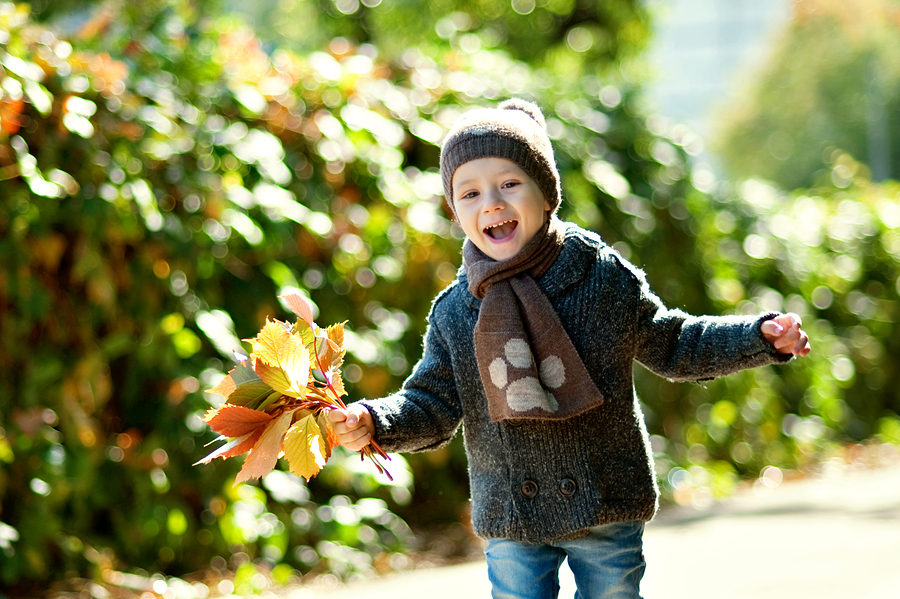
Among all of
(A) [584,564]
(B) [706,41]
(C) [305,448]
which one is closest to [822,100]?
(A) [584,564]

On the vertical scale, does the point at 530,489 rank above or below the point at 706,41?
below

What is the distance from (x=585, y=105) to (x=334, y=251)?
1.90m

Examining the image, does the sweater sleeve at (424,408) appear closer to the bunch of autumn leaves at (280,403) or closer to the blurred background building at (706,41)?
the bunch of autumn leaves at (280,403)

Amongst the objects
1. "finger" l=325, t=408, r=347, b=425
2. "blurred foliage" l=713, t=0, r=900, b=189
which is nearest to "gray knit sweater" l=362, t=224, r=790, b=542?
"finger" l=325, t=408, r=347, b=425

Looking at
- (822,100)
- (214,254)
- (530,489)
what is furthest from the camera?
(822,100)

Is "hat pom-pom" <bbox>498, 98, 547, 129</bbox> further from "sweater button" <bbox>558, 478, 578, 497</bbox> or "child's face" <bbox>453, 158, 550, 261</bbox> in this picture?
"sweater button" <bbox>558, 478, 578, 497</bbox>

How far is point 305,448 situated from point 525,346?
0.51 meters

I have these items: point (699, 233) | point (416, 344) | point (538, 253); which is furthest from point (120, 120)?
point (699, 233)

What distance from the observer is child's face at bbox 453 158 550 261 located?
6.56 ft

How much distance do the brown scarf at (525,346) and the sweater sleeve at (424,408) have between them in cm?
14

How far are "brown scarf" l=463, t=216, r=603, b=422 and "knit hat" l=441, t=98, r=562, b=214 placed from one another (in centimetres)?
12

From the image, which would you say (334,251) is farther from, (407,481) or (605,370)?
(605,370)

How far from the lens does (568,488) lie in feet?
6.50

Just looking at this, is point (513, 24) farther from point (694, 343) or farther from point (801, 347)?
point (801, 347)
